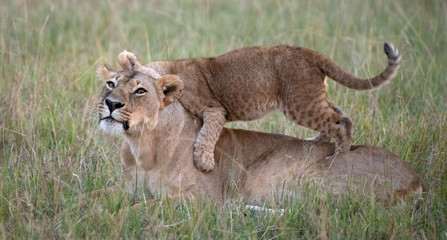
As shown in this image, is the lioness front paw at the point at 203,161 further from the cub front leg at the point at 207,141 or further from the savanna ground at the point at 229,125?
the savanna ground at the point at 229,125

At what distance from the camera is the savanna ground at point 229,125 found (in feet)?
12.5

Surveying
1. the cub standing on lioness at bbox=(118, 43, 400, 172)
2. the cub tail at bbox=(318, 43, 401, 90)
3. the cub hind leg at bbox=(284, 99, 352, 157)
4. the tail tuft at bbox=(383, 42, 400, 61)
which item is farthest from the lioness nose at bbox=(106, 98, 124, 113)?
the tail tuft at bbox=(383, 42, 400, 61)

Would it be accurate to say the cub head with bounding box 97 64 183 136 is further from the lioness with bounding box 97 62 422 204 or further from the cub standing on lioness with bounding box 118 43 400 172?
the cub standing on lioness with bounding box 118 43 400 172

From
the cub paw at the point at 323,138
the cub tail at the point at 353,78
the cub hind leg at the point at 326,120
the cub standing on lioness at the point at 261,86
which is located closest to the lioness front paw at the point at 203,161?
the cub standing on lioness at the point at 261,86

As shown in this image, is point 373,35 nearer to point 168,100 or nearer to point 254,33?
Answer: point 254,33

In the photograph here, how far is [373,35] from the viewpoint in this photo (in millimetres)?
7660

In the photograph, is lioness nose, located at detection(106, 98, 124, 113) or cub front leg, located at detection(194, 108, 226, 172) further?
cub front leg, located at detection(194, 108, 226, 172)

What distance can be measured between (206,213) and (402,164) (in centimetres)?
136

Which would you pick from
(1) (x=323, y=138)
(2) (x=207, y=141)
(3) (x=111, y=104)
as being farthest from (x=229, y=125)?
(3) (x=111, y=104)

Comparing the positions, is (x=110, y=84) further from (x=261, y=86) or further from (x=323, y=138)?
(x=323, y=138)

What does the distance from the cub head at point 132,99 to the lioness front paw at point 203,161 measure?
331 millimetres

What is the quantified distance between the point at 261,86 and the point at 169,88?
2.11 feet

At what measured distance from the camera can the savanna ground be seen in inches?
150

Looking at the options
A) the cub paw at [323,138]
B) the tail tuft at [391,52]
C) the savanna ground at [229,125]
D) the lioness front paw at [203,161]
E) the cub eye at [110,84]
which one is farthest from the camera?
the cub paw at [323,138]
